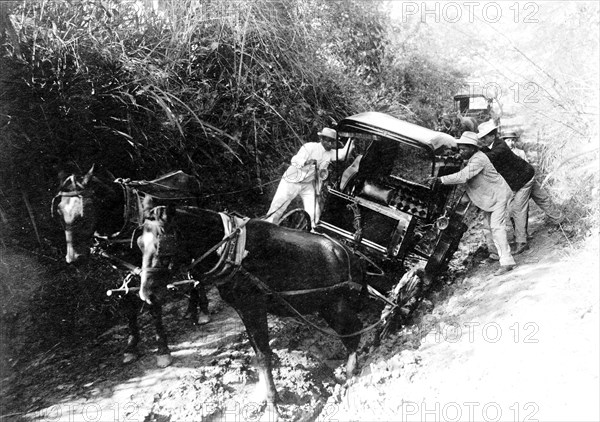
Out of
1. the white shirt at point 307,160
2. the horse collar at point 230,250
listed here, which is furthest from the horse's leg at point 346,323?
the white shirt at point 307,160

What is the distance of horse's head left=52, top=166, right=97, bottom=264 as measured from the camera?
11.8 feet

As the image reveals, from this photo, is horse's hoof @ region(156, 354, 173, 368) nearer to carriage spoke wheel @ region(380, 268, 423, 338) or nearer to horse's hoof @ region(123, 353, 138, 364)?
horse's hoof @ region(123, 353, 138, 364)

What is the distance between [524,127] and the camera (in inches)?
336

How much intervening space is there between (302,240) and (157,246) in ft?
4.49

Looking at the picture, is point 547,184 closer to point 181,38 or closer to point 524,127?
point 524,127

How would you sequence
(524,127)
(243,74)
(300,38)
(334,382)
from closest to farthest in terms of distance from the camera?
(334,382)
(243,74)
(300,38)
(524,127)

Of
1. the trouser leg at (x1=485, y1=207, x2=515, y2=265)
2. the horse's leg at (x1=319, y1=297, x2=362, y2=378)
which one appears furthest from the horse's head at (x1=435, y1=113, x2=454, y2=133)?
the horse's leg at (x1=319, y1=297, x2=362, y2=378)

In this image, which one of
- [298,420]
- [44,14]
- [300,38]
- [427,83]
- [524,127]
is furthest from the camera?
[427,83]

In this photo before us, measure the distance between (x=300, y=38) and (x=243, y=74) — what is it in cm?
142

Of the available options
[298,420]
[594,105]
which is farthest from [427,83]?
[298,420]

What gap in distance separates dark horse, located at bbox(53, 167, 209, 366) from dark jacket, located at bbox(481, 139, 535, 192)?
12.1 feet

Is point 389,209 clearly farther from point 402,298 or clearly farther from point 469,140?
point 469,140

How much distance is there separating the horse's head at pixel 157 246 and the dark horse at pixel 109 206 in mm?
238

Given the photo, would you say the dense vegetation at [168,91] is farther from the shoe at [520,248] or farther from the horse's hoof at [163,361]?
the shoe at [520,248]
